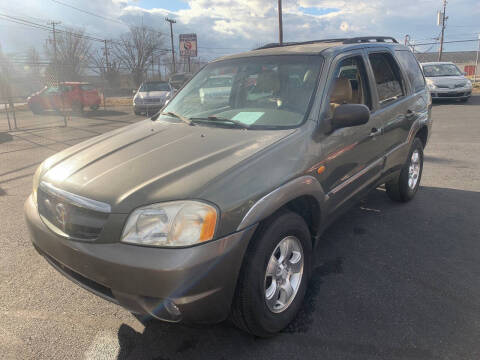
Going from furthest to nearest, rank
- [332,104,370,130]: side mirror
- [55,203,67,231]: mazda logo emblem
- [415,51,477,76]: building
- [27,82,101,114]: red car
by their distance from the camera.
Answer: [415,51,477,76]: building < [27,82,101,114]: red car < [332,104,370,130]: side mirror < [55,203,67,231]: mazda logo emblem

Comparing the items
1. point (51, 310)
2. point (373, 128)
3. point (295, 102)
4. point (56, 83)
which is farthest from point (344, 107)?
point (56, 83)

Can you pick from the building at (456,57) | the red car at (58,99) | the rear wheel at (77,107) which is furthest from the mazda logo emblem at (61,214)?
the building at (456,57)

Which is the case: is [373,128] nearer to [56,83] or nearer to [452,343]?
[452,343]

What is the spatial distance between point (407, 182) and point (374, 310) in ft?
7.71

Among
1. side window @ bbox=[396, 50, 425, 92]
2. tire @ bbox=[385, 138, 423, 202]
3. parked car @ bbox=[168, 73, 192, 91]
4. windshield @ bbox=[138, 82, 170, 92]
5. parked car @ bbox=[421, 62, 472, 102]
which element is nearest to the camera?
side window @ bbox=[396, 50, 425, 92]

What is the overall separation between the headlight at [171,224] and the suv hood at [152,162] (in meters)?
0.05

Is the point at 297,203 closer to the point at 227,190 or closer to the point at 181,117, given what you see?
the point at 227,190

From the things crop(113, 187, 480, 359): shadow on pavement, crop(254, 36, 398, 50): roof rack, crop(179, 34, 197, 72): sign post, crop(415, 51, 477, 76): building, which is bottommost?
crop(113, 187, 480, 359): shadow on pavement

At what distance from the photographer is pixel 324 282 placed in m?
3.04

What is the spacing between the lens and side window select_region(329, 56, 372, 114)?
10.2 ft

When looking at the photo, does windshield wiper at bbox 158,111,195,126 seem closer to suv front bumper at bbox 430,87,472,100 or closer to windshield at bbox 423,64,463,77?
suv front bumper at bbox 430,87,472,100

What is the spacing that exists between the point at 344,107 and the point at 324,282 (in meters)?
1.40

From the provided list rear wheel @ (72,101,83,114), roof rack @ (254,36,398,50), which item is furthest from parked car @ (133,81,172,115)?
roof rack @ (254,36,398,50)

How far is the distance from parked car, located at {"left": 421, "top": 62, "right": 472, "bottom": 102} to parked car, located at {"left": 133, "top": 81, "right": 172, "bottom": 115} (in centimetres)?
1138
